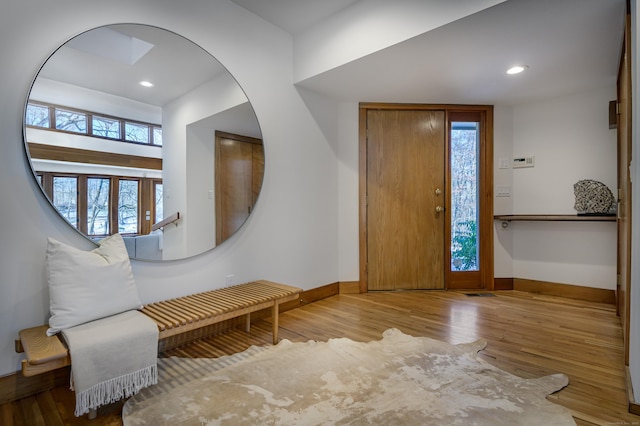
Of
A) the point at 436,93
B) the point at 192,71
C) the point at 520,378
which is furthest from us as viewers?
the point at 436,93

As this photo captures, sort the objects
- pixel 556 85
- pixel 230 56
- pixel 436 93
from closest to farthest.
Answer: pixel 230 56
pixel 556 85
pixel 436 93

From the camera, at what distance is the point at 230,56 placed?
2660 millimetres

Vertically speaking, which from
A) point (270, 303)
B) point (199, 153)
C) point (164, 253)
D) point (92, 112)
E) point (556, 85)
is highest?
point (556, 85)

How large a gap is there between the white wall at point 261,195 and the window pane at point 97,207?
96mm

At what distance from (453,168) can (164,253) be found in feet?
10.5

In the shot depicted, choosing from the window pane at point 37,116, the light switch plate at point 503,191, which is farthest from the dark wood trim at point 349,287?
the window pane at point 37,116

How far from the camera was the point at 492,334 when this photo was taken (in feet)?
8.18

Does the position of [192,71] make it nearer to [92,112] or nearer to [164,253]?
[92,112]

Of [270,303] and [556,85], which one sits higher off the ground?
[556,85]

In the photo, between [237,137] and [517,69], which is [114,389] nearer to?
[237,137]


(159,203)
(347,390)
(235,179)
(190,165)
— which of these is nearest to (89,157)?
(159,203)

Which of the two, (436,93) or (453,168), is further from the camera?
(453,168)

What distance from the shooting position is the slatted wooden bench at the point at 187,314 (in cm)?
142

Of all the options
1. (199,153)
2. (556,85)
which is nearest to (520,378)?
(199,153)
